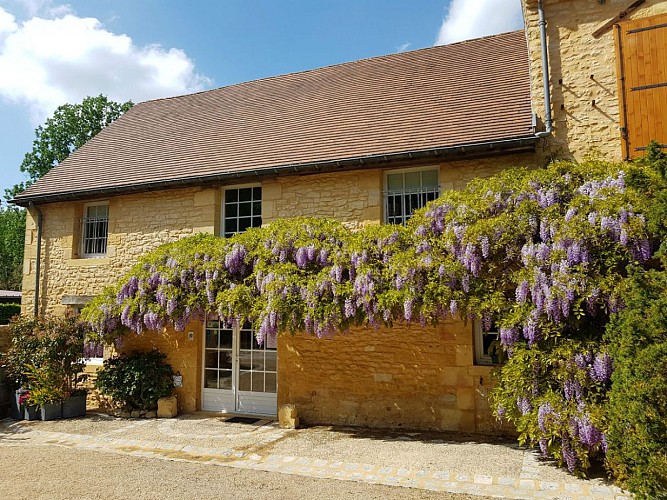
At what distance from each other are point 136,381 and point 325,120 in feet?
19.4

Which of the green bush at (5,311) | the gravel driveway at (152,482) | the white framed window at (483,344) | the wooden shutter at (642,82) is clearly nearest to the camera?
the gravel driveway at (152,482)

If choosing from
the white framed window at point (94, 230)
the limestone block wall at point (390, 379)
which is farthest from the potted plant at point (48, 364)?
the limestone block wall at point (390, 379)

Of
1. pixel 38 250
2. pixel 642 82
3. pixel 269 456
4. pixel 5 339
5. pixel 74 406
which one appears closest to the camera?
pixel 269 456

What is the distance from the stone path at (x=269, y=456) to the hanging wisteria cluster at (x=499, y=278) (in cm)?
43

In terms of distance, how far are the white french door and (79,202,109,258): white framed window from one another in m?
3.15

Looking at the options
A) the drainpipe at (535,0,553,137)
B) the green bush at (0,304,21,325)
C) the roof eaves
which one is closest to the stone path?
the roof eaves

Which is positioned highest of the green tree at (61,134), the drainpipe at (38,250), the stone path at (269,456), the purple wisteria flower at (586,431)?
the green tree at (61,134)

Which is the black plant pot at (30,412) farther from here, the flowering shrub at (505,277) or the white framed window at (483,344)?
the white framed window at (483,344)

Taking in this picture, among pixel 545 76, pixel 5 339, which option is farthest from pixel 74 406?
pixel 545 76

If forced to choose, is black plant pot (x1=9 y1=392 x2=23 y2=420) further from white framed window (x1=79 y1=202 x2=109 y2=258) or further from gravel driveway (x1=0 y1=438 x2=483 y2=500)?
white framed window (x1=79 y1=202 x2=109 y2=258)

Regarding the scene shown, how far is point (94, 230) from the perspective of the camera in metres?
9.84

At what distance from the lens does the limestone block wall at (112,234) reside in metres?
8.80

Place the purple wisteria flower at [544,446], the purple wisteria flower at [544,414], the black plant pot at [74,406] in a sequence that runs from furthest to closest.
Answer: the black plant pot at [74,406] < the purple wisteria flower at [544,446] < the purple wisteria flower at [544,414]

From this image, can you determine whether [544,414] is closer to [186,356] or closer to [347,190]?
[347,190]
